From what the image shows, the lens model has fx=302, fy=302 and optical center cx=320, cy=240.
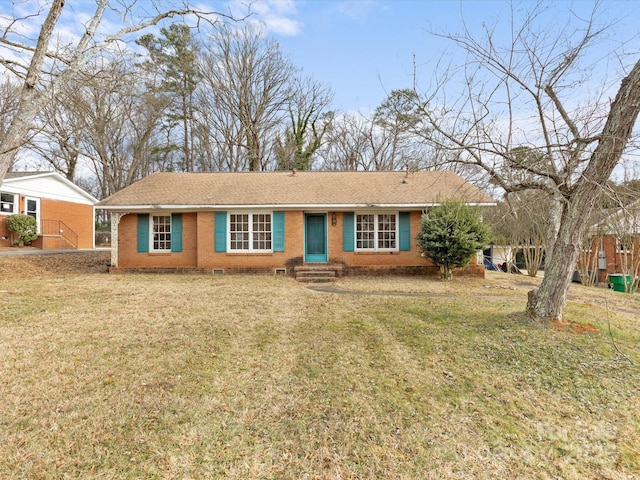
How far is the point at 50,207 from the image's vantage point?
18.5 m

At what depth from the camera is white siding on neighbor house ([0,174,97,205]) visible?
53.6 ft

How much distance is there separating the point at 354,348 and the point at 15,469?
146 inches

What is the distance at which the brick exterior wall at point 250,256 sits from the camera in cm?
1182

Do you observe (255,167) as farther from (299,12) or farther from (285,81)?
(299,12)

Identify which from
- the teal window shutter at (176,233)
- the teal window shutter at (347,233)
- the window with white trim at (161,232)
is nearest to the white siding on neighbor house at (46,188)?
the window with white trim at (161,232)

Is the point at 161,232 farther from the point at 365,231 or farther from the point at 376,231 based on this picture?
the point at 376,231

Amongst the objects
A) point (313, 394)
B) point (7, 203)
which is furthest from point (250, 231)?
point (7, 203)

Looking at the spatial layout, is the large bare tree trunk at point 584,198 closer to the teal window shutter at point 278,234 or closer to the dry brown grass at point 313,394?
the dry brown grass at point 313,394

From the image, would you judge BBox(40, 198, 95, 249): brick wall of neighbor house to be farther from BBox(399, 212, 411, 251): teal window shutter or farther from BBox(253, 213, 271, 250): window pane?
BBox(399, 212, 411, 251): teal window shutter

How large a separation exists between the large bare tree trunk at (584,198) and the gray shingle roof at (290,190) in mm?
5671

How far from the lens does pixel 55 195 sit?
18.9 metres

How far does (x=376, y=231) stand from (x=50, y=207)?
19864 mm

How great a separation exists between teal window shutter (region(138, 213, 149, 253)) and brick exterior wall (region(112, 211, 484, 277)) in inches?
8.0

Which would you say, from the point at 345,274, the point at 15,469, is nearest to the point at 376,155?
the point at 345,274
